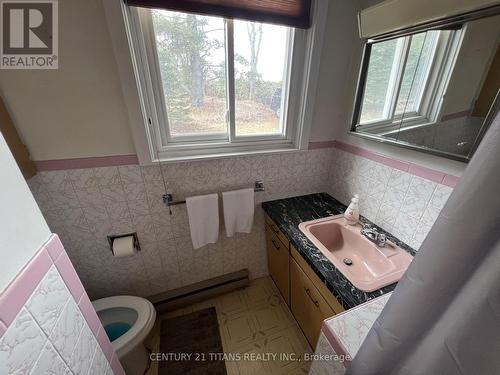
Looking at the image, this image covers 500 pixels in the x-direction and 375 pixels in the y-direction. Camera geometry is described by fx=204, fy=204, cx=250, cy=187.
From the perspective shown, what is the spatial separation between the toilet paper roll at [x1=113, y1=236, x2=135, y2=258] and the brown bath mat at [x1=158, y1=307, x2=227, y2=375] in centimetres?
69

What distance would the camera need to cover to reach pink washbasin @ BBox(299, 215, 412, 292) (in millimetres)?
921

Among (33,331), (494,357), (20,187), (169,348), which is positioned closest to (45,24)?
(20,187)

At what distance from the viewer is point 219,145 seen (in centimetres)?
135

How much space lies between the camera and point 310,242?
44.6 inches

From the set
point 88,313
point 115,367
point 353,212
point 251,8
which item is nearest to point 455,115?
point 353,212

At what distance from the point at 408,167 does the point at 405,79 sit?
44 centimetres

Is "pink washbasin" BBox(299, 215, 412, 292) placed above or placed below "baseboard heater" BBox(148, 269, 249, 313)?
above

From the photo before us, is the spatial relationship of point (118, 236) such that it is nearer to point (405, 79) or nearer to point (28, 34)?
point (28, 34)

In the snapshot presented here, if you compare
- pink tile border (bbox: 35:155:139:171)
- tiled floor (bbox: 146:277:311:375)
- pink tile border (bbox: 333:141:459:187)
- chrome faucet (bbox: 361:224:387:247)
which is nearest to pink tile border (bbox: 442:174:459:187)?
pink tile border (bbox: 333:141:459:187)

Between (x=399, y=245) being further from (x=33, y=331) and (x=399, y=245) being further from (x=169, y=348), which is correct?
(x=169, y=348)

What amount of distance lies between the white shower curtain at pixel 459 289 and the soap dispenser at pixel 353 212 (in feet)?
2.76

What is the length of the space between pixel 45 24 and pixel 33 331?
45.9 inches

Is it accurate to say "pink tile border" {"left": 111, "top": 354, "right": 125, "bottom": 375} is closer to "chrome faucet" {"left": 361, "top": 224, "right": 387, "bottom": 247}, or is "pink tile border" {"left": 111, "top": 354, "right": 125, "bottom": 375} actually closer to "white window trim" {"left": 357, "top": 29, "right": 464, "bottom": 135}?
"chrome faucet" {"left": 361, "top": 224, "right": 387, "bottom": 247}

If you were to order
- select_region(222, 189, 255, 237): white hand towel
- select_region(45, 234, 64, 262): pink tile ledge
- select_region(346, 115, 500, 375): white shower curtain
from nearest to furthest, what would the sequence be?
select_region(346, 115, 500, 375): white shower curtain < select_region(45, 234, 64, 262): pink tile ledge < select_region(222, 189, 255, 237): white hand towel
